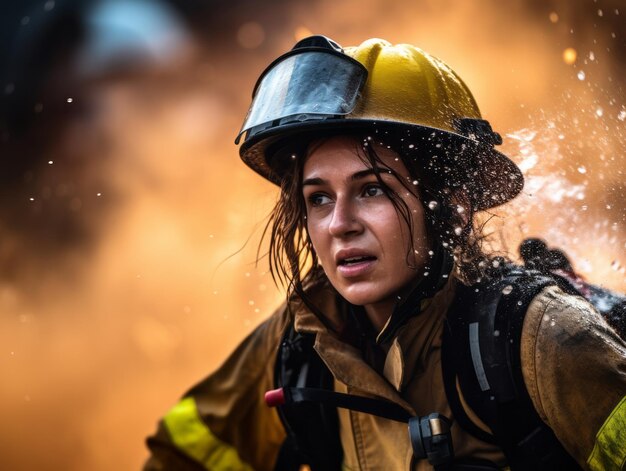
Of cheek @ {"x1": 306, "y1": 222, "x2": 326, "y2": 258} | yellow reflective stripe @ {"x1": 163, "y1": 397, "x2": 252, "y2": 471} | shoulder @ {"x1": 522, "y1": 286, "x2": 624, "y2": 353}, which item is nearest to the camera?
shoulder @ {"x1": 522, "y1": 286, "x2": 624, "y2": 353}

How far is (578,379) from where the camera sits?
1332mm

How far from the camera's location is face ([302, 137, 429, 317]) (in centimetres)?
165

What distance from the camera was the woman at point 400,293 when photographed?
4.60ft

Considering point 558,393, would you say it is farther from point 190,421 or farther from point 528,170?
point 190,421

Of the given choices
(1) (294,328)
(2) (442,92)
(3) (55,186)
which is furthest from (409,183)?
(3) (55,186)

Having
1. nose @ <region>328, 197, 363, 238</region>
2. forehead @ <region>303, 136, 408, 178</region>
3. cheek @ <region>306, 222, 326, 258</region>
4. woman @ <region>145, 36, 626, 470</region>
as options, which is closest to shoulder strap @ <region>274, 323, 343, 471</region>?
woman @ <region>145, 36, 626, 470</region>

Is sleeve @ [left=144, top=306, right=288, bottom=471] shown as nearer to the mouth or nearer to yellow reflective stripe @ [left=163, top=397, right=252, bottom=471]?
yellow reflective stripe @ [left=163, top=397, right=252, bottom=471]

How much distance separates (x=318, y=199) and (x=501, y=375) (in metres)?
0.75

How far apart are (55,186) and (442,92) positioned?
3718 mm

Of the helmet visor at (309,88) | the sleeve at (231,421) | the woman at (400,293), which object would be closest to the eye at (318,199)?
the woman at (400,293)

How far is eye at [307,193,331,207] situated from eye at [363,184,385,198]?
0.15m

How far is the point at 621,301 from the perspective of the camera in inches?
69.4

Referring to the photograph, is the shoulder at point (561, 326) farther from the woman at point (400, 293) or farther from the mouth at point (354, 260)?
the mouth at point (354, 260)

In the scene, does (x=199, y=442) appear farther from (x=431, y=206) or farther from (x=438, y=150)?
(x=438, y=150)
